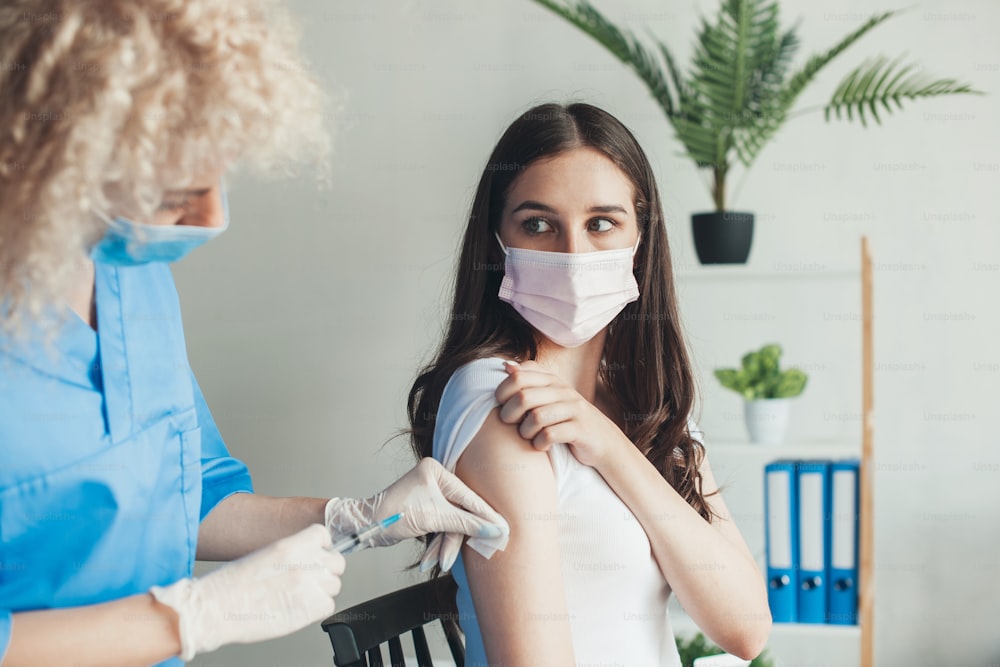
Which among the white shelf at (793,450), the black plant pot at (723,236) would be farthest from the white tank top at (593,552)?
the black plant pot at (723,236)

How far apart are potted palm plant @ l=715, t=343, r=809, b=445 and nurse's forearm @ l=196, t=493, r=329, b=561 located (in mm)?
1070

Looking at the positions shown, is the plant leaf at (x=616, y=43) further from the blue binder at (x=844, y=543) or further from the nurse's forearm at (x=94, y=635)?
the nurse's forearm at (x=94, y=635)

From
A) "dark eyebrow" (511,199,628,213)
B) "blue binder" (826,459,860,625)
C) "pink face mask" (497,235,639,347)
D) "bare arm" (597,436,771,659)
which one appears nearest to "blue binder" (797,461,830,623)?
"blue binder" (826,459,860,625)

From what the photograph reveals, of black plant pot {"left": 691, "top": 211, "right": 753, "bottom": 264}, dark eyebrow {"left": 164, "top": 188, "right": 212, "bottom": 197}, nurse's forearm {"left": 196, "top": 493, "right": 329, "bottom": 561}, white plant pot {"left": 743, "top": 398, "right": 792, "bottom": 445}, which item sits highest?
dark eyebrow {"left": 164, "top": 188, "right": 212, "bottom": 197}

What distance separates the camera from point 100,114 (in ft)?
2.27

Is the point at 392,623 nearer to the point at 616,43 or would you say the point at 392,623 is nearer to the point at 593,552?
the point at 593,552

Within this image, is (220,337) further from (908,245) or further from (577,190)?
(908,245)

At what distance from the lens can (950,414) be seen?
82.6 inches

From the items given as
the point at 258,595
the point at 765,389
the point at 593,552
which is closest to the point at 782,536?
the point at 765,389

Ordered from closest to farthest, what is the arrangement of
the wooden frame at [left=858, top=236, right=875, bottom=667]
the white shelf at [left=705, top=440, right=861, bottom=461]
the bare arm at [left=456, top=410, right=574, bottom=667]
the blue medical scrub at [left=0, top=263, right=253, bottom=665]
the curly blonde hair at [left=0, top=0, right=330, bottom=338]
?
the curly blonde hair at [left=0, top=0, right=330, bottom=338] < the blue medical scrub at [left=0, top=263, right=253, bottom=665] < the bare arm at [left=456, top=410, right=574, bottom=667] < the wooden frame at [left=858, top=236, right=875, bottom=667] < the white shelf at [left=705, top=440, right=861, bottom=461]

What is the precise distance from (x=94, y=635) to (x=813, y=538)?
1.46 m

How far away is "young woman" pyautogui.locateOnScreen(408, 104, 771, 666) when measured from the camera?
1019 millimetres

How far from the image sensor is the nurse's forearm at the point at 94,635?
29.2 inches

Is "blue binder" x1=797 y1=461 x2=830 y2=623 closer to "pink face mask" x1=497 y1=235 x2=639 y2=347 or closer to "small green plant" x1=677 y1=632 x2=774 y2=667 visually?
"small green plant" x1=677 y1=632 x2=774 y2=667
